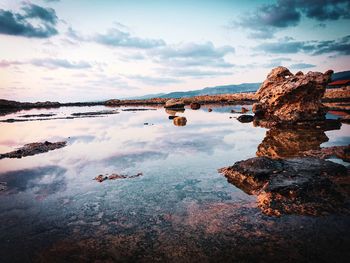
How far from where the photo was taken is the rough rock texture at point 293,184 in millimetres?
7784

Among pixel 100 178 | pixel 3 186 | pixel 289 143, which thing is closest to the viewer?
pixel 3 186

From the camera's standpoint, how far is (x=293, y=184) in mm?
8977

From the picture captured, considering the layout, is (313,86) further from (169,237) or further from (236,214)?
(169,237)

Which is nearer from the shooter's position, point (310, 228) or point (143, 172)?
point (310, 228)

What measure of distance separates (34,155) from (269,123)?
69.2 ft

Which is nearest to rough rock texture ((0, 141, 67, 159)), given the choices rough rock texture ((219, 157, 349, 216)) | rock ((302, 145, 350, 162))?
rough rock texture ((219, 157, 349, 216))

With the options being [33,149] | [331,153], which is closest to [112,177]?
[33,149]

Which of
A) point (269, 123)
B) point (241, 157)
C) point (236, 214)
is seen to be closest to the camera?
point (236, 214)

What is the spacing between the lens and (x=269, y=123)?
26.6 m

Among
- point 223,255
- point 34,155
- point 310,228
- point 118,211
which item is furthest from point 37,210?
point 34,155

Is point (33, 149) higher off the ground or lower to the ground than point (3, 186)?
higher

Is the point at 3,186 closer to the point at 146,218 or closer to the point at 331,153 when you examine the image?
the point at 146,218

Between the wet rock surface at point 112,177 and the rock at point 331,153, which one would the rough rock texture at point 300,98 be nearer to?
the rock at point 331,153

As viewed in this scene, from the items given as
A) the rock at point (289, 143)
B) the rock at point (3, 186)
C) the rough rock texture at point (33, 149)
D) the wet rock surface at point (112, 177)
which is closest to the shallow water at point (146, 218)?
the rock at point (3, 186)
